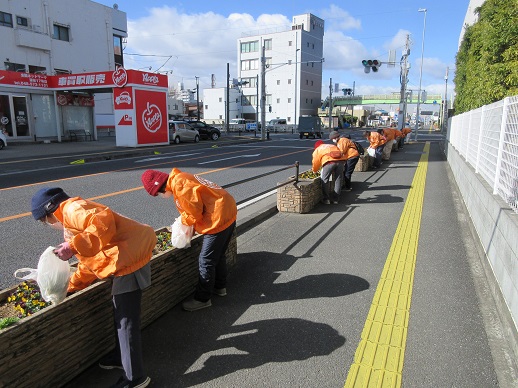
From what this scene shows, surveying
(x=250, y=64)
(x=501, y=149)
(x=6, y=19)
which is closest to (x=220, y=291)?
(x=501, y=149)

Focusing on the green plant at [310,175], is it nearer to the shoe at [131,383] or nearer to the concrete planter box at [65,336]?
the concrete planter box at [65,336]

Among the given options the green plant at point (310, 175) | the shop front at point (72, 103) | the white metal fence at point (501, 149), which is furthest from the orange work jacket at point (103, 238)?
the shop front at point (72, 103)

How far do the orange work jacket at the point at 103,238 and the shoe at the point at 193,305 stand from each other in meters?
1.07

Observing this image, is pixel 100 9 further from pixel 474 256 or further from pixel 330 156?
pixel 474 256

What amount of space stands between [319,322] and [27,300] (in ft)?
7.41

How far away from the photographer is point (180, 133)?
25984 mm

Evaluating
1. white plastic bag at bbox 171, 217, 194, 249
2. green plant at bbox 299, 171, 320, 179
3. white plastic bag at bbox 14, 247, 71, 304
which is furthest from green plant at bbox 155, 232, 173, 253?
green plant at bbox 299, 171, 320, 179

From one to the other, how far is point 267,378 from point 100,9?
36662 mm

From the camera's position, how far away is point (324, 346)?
298cm

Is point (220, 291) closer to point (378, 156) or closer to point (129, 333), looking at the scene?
point (129, 333)

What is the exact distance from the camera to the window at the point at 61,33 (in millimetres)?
29062

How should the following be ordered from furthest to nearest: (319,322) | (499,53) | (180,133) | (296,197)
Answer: (180,133) < (499,53) < (296,197) < (319,322)

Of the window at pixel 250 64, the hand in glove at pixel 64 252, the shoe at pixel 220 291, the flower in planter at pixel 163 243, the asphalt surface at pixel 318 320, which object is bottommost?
the asphalt surface at pixel 318 320

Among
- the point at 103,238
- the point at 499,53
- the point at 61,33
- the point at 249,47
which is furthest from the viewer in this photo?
the point at 249,47
